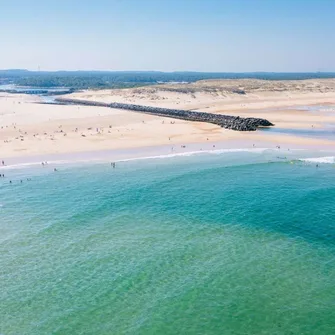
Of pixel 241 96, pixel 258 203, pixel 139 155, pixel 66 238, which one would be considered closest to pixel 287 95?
pixel 241 96

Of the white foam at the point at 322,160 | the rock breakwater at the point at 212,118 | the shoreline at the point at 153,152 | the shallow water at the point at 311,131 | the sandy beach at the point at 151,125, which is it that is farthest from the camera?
the rock breakwater at the point at 212,118

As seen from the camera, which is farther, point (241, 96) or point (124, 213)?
point (241, 96)

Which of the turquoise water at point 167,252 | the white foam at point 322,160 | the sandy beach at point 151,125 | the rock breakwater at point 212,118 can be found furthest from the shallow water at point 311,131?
the turquoise water at point 167,252

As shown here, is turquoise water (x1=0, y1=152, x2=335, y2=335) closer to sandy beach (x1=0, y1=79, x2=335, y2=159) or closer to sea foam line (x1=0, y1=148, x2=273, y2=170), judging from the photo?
sea foam line (x1=0, y1=148, x2=273, y2=170)

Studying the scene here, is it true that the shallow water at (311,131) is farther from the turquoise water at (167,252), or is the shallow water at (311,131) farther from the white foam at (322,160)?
the turquoise water at (167,252)

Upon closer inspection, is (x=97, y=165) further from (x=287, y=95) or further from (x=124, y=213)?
(x=287, y=95)

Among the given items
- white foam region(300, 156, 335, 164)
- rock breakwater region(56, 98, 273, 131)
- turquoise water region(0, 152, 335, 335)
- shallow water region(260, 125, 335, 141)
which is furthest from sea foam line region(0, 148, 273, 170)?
rock breakwater region(56, 98, 273, 131)

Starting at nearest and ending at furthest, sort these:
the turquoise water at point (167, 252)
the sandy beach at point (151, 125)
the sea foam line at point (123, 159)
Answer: the turquoise water at point (167, 252)
the sea foam line at point (123, 159)
the sandy beach at point (151, 125)
